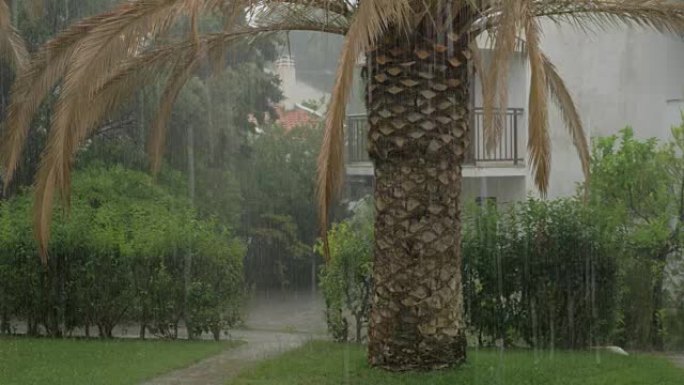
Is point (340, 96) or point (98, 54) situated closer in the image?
point (340, 96)

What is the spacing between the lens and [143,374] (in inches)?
389

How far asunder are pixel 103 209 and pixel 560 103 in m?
6.43

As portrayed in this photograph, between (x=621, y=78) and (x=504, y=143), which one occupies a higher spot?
(x=621, y=78)

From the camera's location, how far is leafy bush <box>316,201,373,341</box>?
1188cm

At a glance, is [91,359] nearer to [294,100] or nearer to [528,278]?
[528,278]

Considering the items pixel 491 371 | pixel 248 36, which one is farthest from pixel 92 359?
pixel 491 371

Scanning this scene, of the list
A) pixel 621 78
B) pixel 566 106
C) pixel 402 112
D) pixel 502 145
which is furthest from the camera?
pixel 621 78

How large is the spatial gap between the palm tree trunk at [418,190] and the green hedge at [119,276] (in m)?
4.00

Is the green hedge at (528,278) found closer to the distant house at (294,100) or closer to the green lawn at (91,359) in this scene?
the green lawn at (91,359)

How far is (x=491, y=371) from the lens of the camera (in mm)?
9305

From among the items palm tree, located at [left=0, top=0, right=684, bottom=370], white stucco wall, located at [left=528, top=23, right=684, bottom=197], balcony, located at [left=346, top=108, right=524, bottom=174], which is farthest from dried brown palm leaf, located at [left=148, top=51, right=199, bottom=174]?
white stucco wall, located at [left=528, top=23, right=684, bottom=197]

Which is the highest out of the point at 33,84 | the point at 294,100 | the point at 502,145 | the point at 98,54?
the point at 294,100

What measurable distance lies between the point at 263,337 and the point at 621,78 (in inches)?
374

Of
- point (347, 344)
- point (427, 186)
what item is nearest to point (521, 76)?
point (347, 344)
